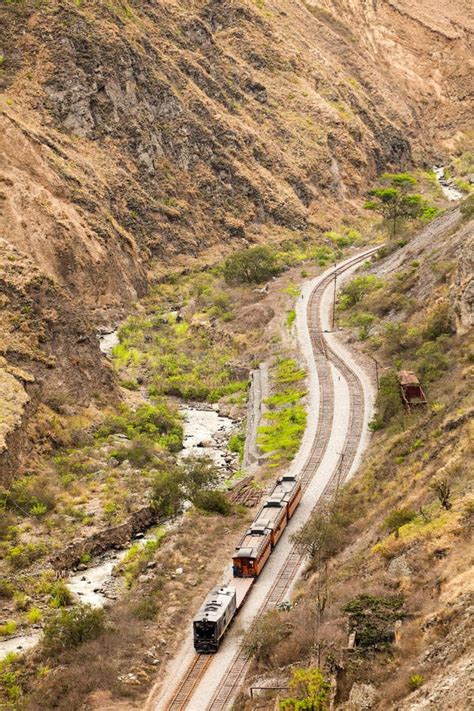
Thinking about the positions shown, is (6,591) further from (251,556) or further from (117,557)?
(251,556)

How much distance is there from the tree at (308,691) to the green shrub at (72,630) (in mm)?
8087

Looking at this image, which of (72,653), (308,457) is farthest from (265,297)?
(72,653)

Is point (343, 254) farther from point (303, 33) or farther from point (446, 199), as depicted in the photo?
point (303, 33)

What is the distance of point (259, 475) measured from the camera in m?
42.2

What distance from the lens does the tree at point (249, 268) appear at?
77.4 m

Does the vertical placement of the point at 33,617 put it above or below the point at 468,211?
below

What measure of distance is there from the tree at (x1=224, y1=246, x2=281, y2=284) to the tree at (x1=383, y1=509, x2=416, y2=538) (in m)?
51.6

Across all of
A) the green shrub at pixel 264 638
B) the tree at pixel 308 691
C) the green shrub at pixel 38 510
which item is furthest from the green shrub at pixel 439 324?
the tree at pixel 308 691

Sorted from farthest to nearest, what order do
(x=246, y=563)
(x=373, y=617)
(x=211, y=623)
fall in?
(x=246, y=563), (x=211, y=623), (x=373, y=617)

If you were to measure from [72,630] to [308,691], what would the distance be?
9.32m

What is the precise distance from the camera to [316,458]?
139 feet

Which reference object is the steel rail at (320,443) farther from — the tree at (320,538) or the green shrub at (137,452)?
the green shrub at (137,452)

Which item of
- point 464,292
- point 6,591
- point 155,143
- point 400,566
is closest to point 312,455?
point 464,292

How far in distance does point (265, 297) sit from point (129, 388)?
2087cm
